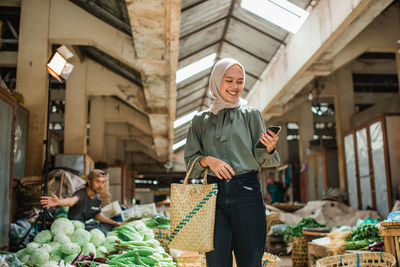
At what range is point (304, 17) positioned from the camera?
288 inches

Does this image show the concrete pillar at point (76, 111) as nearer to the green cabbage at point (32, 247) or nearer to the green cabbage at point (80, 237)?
the green cabbage at point (80, 237)

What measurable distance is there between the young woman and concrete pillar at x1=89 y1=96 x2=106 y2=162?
1194cm

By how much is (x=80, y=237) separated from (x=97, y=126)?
1048 centimetres

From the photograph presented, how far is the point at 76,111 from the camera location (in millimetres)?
10570

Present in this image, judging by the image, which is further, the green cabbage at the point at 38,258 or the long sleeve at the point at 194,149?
the green cabbage at the point at 38,258

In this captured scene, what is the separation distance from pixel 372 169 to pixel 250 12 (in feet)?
14.8

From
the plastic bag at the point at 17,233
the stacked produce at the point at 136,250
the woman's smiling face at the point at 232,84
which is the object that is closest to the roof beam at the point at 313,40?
the woman's smiling face at the point at 232,84

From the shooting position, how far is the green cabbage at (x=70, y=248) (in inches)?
153

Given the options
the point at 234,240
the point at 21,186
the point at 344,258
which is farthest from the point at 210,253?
the point at 21,186

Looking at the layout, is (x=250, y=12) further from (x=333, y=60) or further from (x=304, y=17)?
(x=333, y=60)

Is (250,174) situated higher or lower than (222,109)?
lower

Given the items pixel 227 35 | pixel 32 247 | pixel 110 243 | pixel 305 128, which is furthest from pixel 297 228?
pixel 305 128

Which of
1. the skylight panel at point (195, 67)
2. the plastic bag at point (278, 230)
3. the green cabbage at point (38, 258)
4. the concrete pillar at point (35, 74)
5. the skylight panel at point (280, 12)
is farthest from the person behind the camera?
the skylight panel at point (195, 67)

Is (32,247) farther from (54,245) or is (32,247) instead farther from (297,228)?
(297,228)
